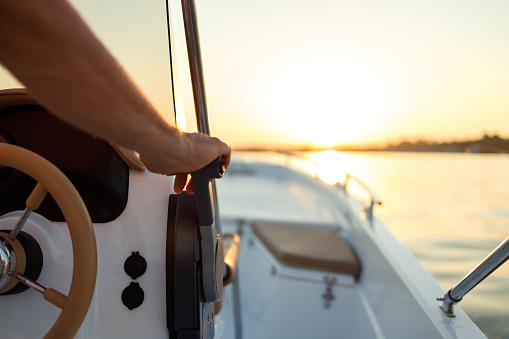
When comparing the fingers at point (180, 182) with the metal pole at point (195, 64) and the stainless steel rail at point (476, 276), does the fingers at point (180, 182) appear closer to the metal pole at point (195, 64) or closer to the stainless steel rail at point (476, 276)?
the metal pole at point (195, 64)

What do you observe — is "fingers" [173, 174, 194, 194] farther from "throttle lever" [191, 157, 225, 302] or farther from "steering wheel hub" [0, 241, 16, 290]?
"steering wheel hub" [0, 241, 16, 290]

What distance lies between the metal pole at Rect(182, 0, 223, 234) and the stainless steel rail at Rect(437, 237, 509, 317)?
0.74 m

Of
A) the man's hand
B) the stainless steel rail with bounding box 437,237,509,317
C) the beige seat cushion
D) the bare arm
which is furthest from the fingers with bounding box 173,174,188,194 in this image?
the beige seat cushion

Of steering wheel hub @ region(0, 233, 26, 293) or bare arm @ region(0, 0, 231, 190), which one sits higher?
bare arm @ region(0, 0, 231, 190)

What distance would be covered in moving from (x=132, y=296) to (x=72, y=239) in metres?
0.29

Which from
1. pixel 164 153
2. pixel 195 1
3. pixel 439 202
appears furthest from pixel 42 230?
pixel 439 202

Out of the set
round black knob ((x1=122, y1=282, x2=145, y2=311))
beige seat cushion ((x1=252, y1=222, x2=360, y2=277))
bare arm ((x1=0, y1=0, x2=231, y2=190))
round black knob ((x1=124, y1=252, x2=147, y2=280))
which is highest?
bare arm ((x1=0, y1=0, x2=231, y2=190))

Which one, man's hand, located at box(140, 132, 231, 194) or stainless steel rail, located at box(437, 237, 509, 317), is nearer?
man's hand, located at box(140, 132, 231, 194)

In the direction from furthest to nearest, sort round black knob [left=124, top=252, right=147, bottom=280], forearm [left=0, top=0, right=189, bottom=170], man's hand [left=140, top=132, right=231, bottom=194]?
round black knob [left=124, top=252, right=147, bottom=280]
man's hand [left=140, top=132, right=231, bottom=194]
forearm [left=0, top=0, right=189, bottom=170]

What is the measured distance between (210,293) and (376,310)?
35.8 inches

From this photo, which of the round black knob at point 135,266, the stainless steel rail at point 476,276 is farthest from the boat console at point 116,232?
the stainless steel rail at point 476,276

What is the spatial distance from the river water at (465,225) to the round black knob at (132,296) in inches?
37.0

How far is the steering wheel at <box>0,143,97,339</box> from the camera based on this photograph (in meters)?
0.63

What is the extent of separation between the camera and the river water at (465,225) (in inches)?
38.7
